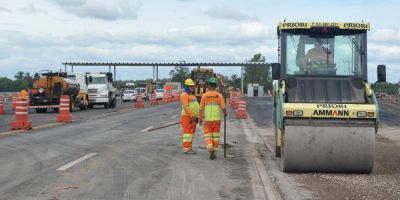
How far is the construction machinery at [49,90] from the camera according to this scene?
36.9 meters

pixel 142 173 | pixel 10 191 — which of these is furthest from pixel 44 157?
pixel 10 191

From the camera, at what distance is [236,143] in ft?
55.7

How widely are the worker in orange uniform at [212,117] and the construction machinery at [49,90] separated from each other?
24.4 meters

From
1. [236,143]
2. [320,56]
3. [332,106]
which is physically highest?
[320,56]

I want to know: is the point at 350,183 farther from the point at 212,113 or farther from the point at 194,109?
the point at 194,109

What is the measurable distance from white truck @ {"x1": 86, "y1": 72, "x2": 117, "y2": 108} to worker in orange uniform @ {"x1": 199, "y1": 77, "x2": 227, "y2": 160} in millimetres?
30684

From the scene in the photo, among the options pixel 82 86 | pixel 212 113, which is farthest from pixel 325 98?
pixel 82 86

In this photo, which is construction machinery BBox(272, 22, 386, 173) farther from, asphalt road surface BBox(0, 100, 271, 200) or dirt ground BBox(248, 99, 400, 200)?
asphalt road surface BBox(0, 100, 271, 200)

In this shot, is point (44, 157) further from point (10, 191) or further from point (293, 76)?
point (293, 76)

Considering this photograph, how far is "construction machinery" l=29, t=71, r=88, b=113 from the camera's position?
3694 centimetres

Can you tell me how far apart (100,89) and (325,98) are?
33368mm

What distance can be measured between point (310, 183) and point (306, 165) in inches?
37.6

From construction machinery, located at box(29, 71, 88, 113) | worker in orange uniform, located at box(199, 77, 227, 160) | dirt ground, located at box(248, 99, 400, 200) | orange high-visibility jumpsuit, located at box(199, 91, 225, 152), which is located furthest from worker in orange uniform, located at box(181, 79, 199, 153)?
construction machinery, located at box(29, 71, 88, 113)

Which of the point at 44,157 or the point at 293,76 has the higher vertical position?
the point at 293,76
